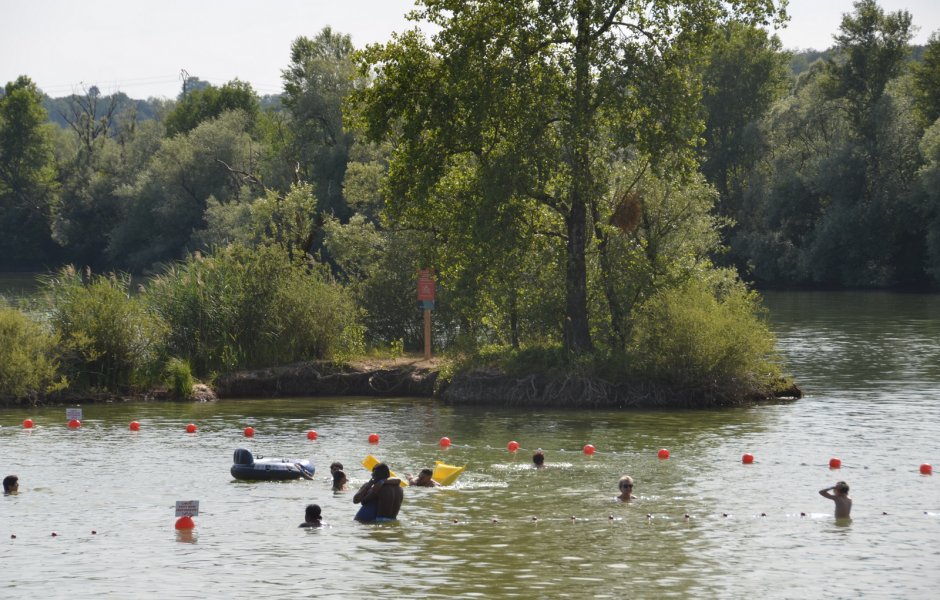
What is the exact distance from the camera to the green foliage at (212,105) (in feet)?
419

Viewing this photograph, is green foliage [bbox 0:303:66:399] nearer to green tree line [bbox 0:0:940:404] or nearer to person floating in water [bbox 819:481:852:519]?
green tree line [bbox 0:0:940:404]

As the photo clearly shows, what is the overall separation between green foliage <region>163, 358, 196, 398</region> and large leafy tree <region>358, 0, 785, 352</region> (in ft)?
28.3

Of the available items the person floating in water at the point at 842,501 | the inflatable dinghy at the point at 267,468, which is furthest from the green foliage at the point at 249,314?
the person floating in water at the point at 842,501

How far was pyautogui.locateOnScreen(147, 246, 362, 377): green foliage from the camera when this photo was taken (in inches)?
1578

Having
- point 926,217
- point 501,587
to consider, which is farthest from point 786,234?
point 501,587

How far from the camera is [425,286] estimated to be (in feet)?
135

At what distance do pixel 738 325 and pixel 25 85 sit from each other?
4415 inches

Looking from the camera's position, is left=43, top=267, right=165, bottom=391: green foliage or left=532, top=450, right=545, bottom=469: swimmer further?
left=43, top=267, right=165, bottom=391: green foliage

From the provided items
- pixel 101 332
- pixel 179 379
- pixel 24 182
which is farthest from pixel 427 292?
pixel 24 182

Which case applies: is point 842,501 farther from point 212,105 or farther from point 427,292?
point 212,105

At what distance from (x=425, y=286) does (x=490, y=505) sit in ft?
56.1

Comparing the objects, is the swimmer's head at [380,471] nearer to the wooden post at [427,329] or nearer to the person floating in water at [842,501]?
the person floating in water at [842,501]

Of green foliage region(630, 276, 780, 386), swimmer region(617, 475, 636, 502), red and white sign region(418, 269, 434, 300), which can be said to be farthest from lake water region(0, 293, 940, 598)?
red and white sign region(418, 269, 434, 300)

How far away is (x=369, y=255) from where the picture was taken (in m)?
45.2
